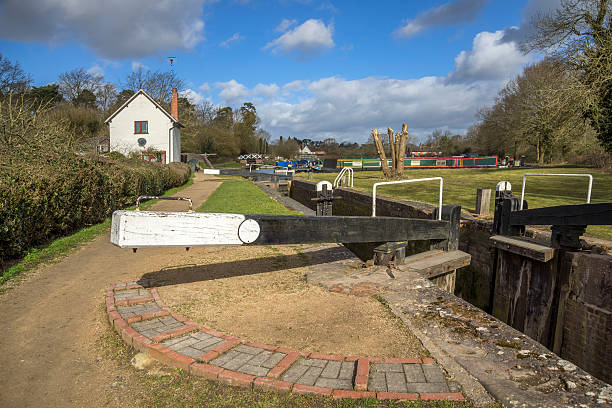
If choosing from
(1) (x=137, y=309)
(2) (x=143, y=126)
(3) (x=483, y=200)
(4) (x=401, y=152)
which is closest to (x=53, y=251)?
(1) (x=137, y=309)

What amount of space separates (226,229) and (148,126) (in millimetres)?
35944

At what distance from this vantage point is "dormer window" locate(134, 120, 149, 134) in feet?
115

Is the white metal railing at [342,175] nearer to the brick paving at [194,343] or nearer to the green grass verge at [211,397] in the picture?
the brick paving at [194,343]

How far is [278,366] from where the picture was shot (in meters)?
2.66

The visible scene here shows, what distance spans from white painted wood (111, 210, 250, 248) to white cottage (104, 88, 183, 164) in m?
34.4

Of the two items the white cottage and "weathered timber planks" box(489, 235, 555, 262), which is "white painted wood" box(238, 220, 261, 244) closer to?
"weathered timber planks" box(489, 235, 555, 262)

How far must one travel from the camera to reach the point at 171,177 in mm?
20969

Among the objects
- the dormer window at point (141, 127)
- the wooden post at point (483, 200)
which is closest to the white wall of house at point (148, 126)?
the dormer window at point (141, 127)

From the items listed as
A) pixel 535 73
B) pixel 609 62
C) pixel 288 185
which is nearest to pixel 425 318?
pixel 609 62

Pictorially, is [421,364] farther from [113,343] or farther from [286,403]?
[113,343]

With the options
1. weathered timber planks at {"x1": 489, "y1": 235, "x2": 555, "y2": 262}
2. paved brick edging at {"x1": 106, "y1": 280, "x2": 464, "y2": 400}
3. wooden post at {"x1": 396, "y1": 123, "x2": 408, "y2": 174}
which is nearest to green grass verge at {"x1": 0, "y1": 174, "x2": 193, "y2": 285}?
paved brick edging at {"x1": 106, "y1": 280, "x2": 464, "y2": 400}

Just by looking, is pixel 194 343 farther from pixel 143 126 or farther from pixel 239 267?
pixel 143 126

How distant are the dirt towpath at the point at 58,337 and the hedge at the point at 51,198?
3.11 ft

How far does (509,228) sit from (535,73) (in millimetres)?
39198
